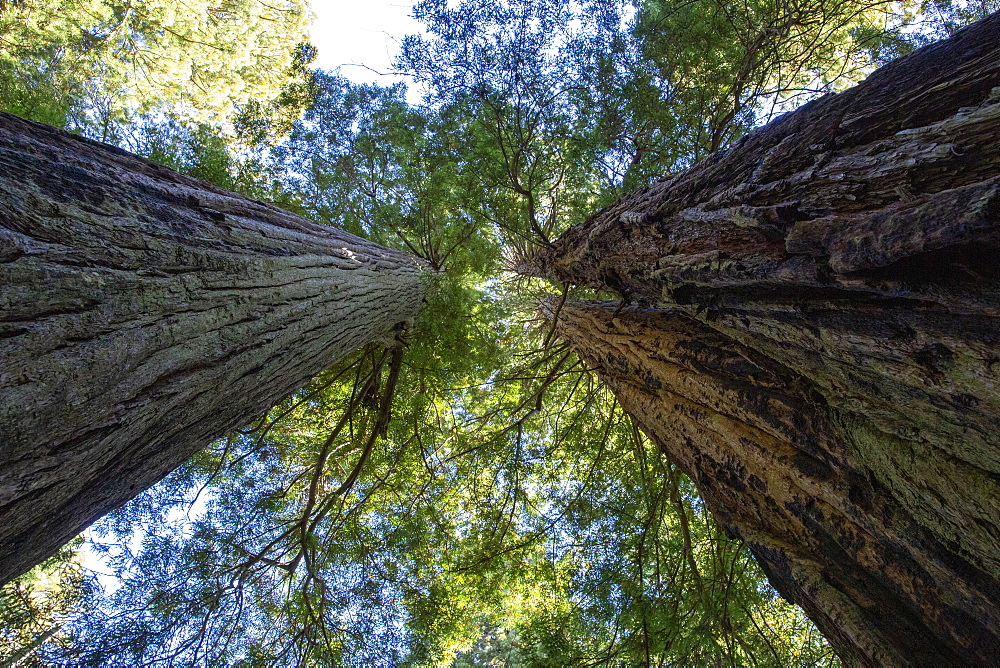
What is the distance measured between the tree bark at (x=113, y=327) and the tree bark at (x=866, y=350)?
1.91 meters

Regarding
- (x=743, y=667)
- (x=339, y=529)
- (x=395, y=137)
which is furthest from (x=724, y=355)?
(x=395, y=137)

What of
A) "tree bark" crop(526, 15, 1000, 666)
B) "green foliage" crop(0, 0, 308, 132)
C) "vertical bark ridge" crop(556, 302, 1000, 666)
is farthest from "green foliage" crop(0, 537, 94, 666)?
"tree bark" crop(526, 15, 1000, 666)

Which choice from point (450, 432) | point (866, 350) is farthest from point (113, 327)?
point (450, 432)

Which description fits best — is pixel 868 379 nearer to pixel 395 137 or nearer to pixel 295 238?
pixel 295 238

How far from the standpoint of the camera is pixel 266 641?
447cm

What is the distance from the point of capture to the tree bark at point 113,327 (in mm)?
1028

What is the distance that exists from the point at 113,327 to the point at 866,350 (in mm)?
2072

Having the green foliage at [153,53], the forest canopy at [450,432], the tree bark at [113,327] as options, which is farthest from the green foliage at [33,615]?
the green foliage at [153,53]

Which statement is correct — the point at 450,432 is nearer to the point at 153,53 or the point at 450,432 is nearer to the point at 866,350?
the point at 866,350

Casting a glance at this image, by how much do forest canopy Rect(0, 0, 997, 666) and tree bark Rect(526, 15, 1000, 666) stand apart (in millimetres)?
2112

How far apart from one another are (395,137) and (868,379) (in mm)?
5524

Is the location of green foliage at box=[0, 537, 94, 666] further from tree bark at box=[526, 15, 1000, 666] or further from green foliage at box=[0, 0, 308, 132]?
tree bark at box=[526, 15, 1000, 666]

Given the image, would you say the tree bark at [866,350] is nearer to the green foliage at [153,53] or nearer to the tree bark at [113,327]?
the tree bark at [113,327]

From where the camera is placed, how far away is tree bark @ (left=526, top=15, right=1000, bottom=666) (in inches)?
41.5
